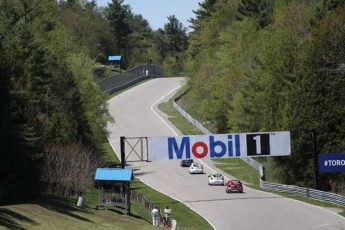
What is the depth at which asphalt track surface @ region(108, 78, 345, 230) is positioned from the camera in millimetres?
47594

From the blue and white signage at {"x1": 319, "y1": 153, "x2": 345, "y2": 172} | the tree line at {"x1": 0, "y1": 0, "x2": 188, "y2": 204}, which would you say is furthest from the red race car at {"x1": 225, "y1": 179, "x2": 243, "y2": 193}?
the tree line at {"x1": 0, "y1": 0, "x2": 188, "y2": 204}

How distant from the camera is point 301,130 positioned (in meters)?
65.2

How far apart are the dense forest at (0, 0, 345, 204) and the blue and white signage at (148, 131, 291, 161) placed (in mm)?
2775

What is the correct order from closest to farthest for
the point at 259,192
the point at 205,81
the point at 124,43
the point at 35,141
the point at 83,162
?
the point at 35,141, the point at 83,162, the point at 259,192, the point at 205,81, the point at 124,43

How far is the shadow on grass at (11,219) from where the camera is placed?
112 feet

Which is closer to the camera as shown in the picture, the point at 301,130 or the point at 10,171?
the point at 10,171

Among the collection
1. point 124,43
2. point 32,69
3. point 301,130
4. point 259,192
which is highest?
point 124,43

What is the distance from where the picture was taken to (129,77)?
147 meters

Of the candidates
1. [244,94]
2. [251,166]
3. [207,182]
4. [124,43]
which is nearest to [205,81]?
[244,94]

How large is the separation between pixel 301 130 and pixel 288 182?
682cm

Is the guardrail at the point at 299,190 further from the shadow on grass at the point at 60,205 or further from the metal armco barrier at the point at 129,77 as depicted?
the metal armco barrier at the point at 129,77

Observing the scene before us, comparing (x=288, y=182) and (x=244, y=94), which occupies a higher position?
(x=244, y=94)

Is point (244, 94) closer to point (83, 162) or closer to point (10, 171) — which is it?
point (83, 162)

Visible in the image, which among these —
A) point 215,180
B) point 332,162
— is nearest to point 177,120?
point 215,180
